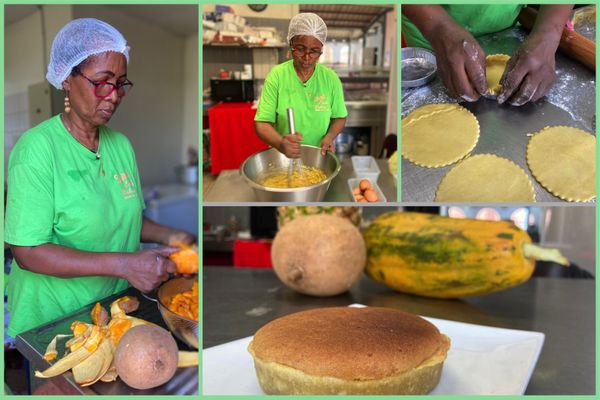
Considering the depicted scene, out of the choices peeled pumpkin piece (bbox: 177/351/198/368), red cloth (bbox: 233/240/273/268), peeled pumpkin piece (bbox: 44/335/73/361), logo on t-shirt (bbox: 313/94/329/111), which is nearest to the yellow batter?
logo on t-shirt (bbox: 313/94/329/111)

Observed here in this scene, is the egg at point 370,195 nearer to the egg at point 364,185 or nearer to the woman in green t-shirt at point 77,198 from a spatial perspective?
the egg at point 364,185

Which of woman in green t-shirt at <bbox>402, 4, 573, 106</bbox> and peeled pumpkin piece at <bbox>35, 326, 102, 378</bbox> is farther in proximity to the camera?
woman in green t-shirt at <bbox>402, 4, 573, 106</bbox>

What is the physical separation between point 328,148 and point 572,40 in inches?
27.0

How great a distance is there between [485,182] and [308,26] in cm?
52

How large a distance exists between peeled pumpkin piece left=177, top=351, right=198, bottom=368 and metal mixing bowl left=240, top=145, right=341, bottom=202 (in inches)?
12.4

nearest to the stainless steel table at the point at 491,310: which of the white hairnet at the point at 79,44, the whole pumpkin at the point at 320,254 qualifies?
the whole pumpkin at the point at 320,254

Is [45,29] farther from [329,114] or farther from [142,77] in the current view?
[329,114]

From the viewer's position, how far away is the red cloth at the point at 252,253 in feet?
5.95

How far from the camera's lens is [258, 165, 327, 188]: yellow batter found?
785 mm

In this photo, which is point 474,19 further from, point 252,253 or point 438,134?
point 252,253

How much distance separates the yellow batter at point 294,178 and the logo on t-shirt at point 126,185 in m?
0.32

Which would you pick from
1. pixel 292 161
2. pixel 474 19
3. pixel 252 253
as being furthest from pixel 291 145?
pixel 252 253

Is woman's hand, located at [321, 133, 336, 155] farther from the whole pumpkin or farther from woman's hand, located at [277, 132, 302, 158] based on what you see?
the whole pumpkin

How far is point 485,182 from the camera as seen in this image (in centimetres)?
89
